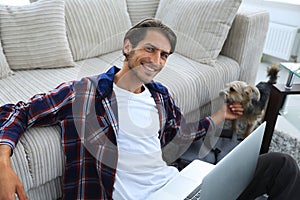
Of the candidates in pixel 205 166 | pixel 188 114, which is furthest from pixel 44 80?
pixel 205 166

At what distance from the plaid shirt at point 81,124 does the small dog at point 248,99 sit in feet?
1.91

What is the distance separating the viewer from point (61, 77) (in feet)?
4.63

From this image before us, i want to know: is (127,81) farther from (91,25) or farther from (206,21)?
(206,21)

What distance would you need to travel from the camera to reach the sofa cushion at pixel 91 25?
159 cm

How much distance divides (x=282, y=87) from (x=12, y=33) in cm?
126

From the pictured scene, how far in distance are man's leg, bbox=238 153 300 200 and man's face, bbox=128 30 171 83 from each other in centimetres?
49

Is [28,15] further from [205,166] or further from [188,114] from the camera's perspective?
[205,166]

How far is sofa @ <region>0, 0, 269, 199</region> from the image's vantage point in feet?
3.43

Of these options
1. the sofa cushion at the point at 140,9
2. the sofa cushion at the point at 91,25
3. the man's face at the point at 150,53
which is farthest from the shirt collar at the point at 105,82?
the sofa cushion at the point at 140,9

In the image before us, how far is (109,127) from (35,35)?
2.49ft

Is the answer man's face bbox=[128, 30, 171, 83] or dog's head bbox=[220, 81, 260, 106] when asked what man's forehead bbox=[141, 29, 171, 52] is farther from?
dog's head bbox=[220, 81, 260, 106]

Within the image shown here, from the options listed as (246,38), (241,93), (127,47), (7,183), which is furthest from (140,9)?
(7,183)

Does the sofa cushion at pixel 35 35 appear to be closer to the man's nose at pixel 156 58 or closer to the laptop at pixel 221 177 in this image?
the man's nose at pixel 156 58

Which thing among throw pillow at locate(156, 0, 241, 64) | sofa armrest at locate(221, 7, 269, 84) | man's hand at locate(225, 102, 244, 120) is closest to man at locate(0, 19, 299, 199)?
man's hand at locate(225, 102, 244, 120)
